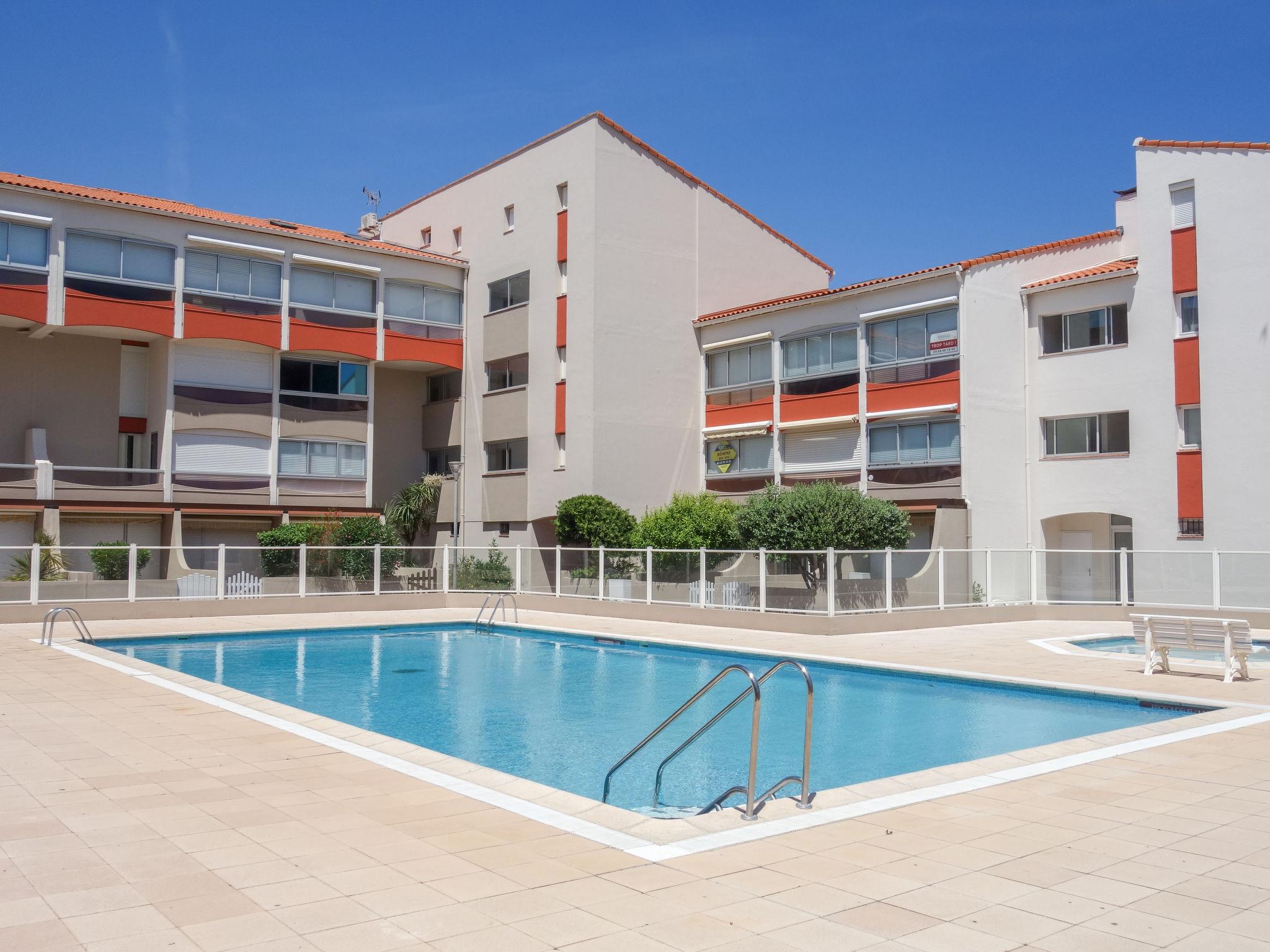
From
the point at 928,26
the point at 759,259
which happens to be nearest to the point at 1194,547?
the point at 928,26

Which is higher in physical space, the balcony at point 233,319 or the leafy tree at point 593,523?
the balcony at point 233,319

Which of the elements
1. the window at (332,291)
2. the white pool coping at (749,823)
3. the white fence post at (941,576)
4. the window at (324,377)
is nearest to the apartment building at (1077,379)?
the white fence post at (941,576)

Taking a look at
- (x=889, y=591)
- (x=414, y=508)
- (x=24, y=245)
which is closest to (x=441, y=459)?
(x=414, y=508)

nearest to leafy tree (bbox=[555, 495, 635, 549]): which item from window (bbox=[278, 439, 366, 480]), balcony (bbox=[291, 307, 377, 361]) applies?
window (bbox=[278, 439, 366, 480])

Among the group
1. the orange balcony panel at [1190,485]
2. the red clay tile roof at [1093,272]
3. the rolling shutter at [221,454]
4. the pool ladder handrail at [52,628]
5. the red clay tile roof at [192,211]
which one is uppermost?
the red clay tile roof at [192,211]

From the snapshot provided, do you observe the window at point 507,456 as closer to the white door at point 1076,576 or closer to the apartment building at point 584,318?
the apartment building at point 584,318

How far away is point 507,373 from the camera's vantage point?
119 feet

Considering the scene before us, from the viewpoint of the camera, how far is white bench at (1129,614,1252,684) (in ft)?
44.8

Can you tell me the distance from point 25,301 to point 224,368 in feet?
19.3

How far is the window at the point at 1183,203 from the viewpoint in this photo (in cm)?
2689

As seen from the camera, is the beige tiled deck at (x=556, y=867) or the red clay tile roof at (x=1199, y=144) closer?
the beige tiled deck at (x=556, y=867)

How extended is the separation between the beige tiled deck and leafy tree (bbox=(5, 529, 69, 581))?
15.4 metres

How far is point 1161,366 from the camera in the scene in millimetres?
26953

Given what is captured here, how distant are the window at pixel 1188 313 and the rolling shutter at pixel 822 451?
354 inches
